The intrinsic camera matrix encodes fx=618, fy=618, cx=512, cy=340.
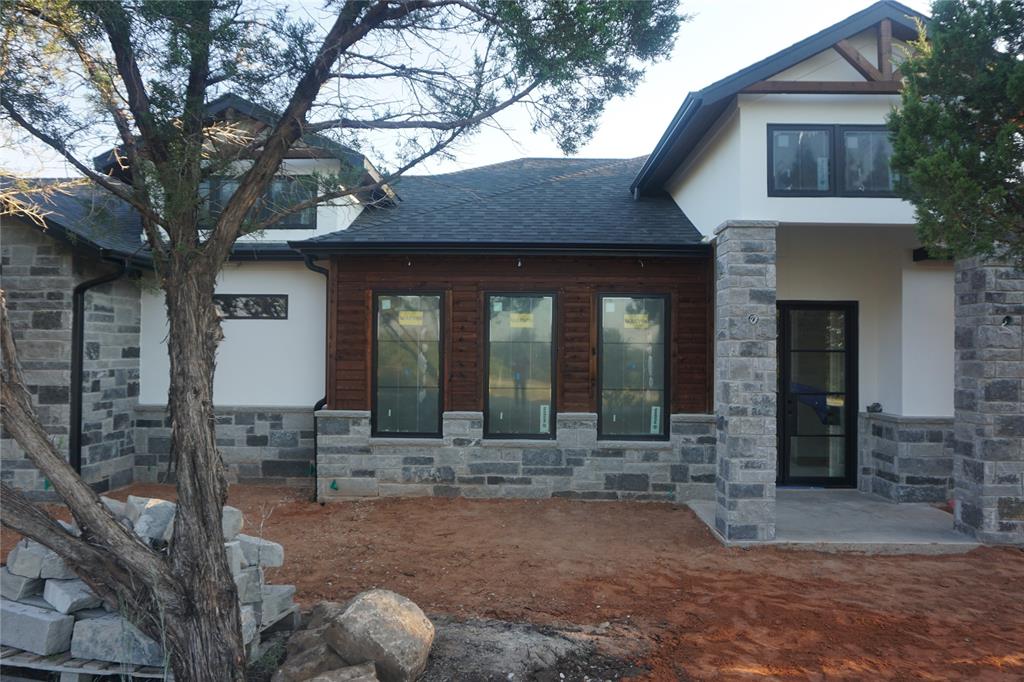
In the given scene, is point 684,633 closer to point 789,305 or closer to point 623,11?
point 623,11

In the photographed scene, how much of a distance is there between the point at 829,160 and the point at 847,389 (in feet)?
11.2

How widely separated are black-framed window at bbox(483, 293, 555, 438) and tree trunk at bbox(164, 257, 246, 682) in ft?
15.4

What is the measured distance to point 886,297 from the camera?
317 inches

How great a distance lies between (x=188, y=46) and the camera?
3.59 meters

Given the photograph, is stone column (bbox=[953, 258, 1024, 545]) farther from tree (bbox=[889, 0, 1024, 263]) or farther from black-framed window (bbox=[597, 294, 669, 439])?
black-framed window (bbox=[597, 294, 669, 439])

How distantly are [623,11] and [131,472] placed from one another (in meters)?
8.71

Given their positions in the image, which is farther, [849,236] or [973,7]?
[849,236]

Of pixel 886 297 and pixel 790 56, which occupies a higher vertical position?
pixel 790 56

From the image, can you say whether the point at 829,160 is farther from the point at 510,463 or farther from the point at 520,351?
the point at 510,463

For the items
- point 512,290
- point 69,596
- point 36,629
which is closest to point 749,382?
point 512,290

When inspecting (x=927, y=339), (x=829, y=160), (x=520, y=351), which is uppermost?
(x=829, y=160)

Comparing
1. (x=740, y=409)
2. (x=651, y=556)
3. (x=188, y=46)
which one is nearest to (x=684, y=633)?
(x=651, y=556)

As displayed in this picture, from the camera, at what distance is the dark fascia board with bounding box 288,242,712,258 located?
303 inches

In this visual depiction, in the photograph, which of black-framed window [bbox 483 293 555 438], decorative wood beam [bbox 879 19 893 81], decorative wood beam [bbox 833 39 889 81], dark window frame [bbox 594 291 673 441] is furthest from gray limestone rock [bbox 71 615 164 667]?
decorative wood beam [bbox 879 19 893 81]
